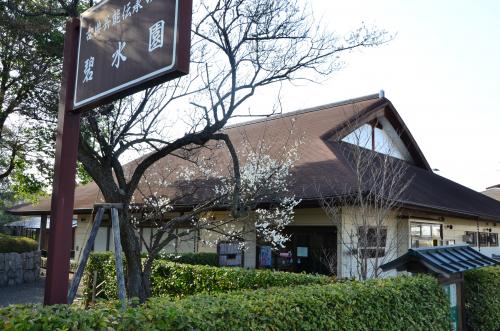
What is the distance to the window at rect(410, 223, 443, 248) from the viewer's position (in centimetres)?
1505

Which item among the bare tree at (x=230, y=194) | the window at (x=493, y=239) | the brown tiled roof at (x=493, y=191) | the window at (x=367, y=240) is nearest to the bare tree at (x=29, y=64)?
the bare tree at (x=230, y=194)

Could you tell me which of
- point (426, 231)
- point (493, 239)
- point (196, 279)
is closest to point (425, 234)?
point (426, 231)

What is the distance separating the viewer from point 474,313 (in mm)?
7969

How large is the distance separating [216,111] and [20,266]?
42.4ft

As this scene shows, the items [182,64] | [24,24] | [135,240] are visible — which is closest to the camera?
[182,64]

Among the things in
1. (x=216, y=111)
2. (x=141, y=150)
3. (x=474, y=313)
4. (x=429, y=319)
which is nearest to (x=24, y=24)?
(x=141, y=150)

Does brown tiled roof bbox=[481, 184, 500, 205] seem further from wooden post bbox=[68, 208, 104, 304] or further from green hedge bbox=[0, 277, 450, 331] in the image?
wooden post bbox=[68, 208, 104, 304]

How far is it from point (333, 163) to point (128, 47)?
10.8 metres

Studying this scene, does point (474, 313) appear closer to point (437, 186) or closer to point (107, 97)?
point (107, 97)

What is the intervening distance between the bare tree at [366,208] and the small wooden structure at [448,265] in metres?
1.52

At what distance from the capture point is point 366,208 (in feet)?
32.0

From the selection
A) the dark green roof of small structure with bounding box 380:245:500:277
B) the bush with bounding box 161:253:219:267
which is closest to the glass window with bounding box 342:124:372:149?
the bush with bounding box 161:253:219:267

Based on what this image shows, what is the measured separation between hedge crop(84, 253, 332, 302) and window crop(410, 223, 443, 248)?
752 cm

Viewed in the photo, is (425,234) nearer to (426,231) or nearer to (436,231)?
(426,231)
